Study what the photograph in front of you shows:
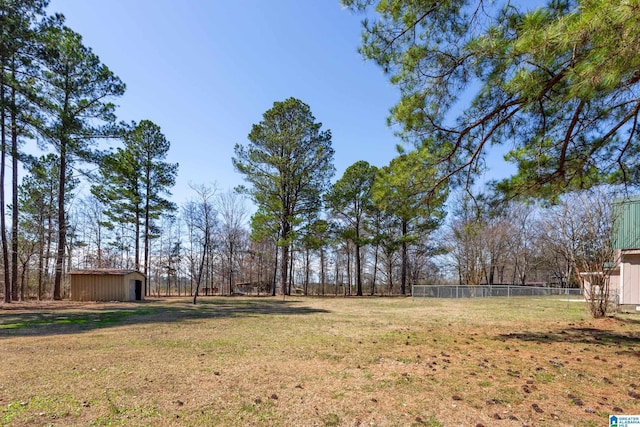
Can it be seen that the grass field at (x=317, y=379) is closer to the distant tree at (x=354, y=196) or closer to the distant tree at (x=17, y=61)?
the distant tree at (x=17, y=61)

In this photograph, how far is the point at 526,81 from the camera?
449cm

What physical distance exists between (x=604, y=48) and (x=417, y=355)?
4507mm

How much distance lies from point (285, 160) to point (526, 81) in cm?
2064

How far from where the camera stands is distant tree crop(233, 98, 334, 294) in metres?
24.6

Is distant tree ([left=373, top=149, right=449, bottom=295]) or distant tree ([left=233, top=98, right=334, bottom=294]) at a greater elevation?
distant tree ([left=233, top=98, right=334, bottom=294])

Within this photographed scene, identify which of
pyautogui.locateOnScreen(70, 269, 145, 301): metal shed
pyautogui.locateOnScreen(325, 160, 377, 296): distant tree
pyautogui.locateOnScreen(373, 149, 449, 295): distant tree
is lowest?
pyautogui.locateOnScreen(70, 269, 145, 301): metal shed

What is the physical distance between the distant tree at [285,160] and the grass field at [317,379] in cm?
1779

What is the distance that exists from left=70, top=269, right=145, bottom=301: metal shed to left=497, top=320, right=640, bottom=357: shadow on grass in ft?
63.0

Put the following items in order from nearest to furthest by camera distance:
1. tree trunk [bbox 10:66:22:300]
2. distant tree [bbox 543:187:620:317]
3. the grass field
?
the grass field
distant tree [bbox 543:187:620:317]
tree trunk [bbox 10:66:22:300]

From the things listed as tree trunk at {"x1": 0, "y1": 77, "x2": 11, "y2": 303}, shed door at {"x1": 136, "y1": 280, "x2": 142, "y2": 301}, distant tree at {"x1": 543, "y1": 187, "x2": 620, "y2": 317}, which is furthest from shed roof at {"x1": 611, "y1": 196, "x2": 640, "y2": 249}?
shed door at {"x1": 136, "y1": 280, "x2": 142, "y2": 301}

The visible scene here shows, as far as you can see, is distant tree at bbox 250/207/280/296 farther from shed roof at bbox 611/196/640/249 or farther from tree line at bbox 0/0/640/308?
shed roof at bbox 611/196/640/249

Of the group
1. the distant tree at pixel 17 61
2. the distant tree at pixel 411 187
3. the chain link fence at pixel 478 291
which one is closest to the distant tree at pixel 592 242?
the distant tree at pixel 411 187

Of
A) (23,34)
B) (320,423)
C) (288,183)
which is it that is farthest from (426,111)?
(288,183)

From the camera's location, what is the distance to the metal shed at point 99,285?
18.9 metres
